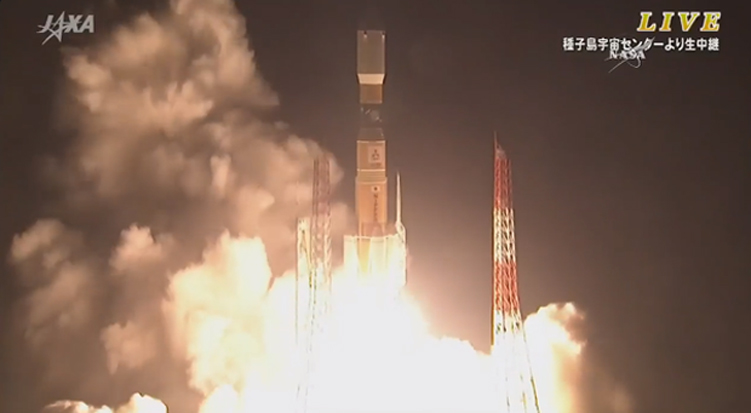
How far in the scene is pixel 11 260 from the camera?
4258mm

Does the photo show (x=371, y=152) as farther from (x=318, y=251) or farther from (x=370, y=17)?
(x=370, y=17)

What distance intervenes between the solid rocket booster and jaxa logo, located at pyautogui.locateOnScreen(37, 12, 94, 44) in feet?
4.38

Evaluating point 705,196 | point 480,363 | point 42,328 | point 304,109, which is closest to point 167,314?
point 42,328

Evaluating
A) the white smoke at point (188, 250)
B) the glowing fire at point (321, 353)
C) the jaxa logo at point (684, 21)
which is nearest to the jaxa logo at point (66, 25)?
the white smoke at point (188, 250)

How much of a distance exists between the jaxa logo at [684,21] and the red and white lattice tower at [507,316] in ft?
3.08

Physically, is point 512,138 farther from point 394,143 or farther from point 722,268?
point 722,268

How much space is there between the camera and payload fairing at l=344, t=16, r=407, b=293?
403cm

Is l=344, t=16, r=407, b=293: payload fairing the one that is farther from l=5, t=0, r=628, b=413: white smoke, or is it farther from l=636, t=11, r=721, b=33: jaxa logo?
l=636, t=11, r=721, b=33: jaxa logo

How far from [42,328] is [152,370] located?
59cm

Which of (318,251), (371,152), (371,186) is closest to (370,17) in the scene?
(371,152)

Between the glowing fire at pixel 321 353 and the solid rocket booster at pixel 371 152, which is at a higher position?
the solid rocket booster at pixel 371 152

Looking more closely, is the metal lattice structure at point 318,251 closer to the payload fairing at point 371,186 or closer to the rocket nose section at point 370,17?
the payload fairing at point 371,186

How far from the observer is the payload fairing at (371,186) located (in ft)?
13.2

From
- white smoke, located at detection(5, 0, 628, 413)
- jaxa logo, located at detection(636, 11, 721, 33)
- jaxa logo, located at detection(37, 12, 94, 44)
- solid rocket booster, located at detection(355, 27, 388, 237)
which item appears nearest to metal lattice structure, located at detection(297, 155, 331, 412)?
white smoke, located at detection(5, 0, 628, 413)
